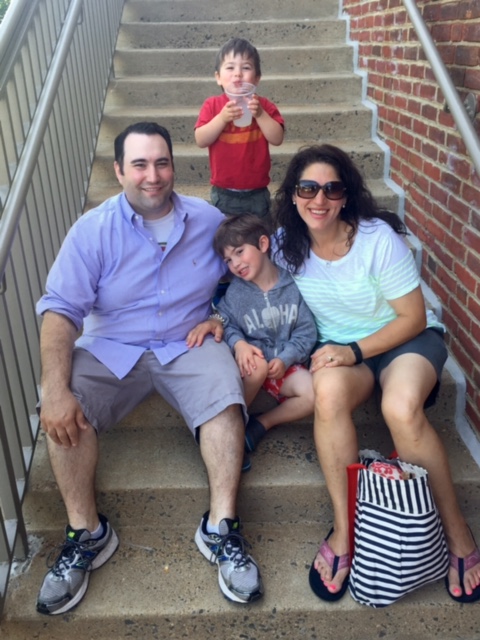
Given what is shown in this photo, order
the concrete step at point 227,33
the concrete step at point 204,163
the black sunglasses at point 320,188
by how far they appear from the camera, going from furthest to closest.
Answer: the concrete step at point 227,33
the concrete step at point 204,163
the black sunglasses at point 320,188

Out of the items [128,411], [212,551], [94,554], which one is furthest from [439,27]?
[94,554]

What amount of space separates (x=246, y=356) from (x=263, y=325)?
0.16m

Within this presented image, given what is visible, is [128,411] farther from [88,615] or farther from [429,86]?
[429,86]

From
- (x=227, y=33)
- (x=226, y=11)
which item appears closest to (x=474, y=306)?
(x=227, y=33)

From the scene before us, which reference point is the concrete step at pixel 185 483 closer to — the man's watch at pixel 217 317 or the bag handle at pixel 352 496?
the bag handle at pixel 352 496

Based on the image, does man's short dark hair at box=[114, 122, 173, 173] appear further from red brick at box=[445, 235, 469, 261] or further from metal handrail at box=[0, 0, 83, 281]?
red brick at box=[445, 235, 469, 261]

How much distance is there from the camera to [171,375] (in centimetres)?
205

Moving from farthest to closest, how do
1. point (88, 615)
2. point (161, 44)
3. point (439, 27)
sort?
point (161, 44)
point (439, 27)
point (88, 615)

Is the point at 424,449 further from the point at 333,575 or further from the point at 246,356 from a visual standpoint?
the point at 246,356

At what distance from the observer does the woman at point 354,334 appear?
181 cm

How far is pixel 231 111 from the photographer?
2.40 metres

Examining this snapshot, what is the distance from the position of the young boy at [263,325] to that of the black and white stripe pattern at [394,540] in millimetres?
461

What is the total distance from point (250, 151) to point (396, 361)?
3.86 feet

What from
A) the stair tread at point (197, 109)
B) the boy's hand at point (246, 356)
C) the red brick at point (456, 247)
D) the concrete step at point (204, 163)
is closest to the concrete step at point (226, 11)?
the stair tread at point (197, 109)
